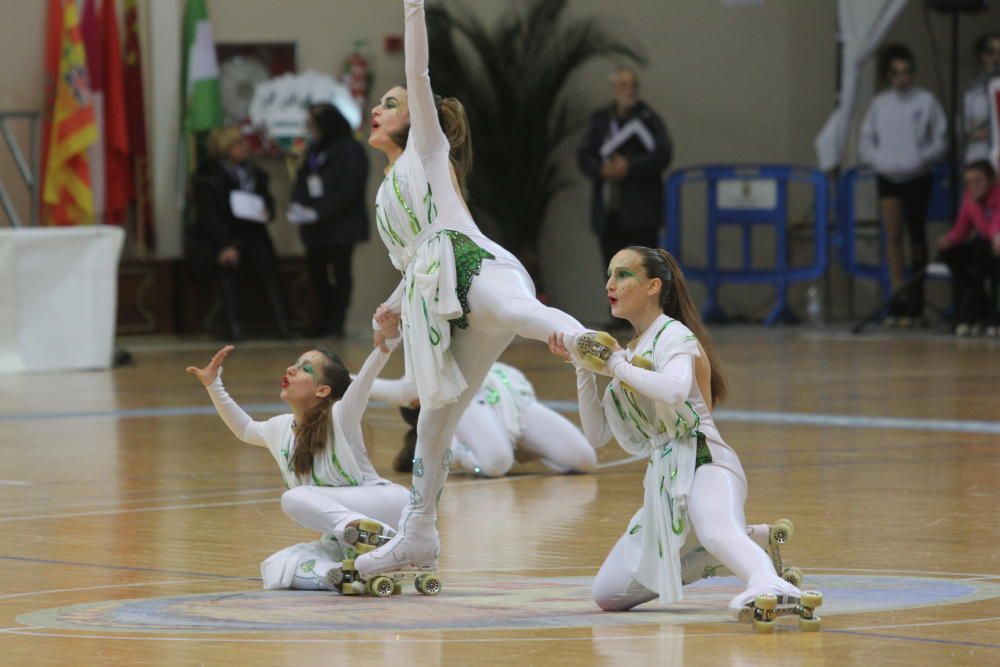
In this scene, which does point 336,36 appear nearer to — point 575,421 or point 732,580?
point 575,421

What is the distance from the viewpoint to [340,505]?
5.82m

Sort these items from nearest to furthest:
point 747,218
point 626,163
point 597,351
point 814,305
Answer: point 597,351 < point 626,163 < point 747,218 < point 814,305

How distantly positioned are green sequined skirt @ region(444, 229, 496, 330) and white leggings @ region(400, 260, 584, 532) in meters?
0.02

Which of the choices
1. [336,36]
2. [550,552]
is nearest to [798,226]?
[336,36]

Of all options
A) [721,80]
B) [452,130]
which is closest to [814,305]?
[721,80]

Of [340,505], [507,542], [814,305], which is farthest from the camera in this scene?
[814,305]

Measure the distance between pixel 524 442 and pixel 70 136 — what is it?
946cm

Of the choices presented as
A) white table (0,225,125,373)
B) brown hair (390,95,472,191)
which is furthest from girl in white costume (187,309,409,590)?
white table (0,225,125,373)

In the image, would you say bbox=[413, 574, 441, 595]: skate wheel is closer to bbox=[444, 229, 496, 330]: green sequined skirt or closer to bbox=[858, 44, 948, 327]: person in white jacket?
bbox=[444, 229, 496, 330]: green sequined skirt

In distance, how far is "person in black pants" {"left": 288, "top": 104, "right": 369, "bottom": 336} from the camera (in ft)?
54.7

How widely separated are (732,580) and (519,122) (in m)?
12.9

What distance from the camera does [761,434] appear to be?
962 cm

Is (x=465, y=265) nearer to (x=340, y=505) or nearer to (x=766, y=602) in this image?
(x=340, y=505)

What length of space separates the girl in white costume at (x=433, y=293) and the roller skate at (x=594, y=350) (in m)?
0.41
